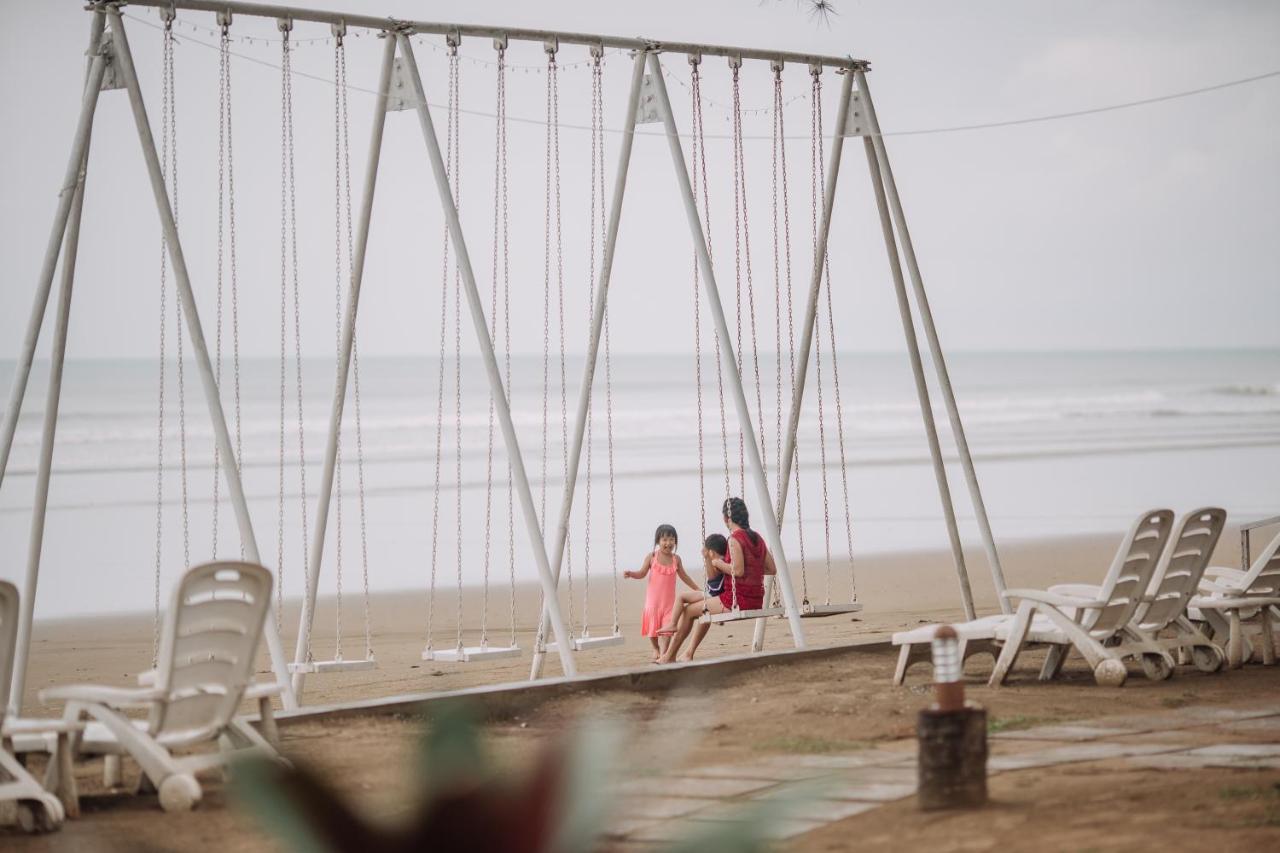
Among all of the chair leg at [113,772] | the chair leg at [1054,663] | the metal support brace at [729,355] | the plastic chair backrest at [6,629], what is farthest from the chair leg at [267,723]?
the chair leg at [1054,663]

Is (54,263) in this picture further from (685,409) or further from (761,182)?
(685,409)

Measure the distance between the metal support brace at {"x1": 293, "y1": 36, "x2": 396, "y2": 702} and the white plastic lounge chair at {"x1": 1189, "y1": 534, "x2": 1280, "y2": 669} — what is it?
432 cm

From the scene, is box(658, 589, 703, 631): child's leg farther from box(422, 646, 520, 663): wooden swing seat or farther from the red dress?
box(422, 646, 520, 663): wooden swing seat

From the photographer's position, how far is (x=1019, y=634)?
8297 millimetres

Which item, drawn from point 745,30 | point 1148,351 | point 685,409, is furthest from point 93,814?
point 1148,351

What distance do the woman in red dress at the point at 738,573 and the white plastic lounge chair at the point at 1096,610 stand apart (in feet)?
7.27

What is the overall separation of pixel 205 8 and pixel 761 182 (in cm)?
3065

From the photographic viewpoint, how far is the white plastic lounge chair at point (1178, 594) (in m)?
8.37

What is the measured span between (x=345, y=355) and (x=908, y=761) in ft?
13.1

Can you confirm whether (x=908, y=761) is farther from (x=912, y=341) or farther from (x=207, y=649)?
(x=912, y=341)

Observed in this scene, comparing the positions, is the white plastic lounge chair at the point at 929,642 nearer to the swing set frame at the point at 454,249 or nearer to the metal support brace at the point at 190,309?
the swing set frame at the point at 454,249

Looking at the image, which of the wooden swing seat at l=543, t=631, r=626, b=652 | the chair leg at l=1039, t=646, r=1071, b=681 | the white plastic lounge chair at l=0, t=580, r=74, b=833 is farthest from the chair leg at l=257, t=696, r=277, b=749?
the chair leg at l=1039, t=646, r=1071, b=681

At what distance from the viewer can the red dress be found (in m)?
10.4

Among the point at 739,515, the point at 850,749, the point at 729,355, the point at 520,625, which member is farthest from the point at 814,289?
the point at 520,625
